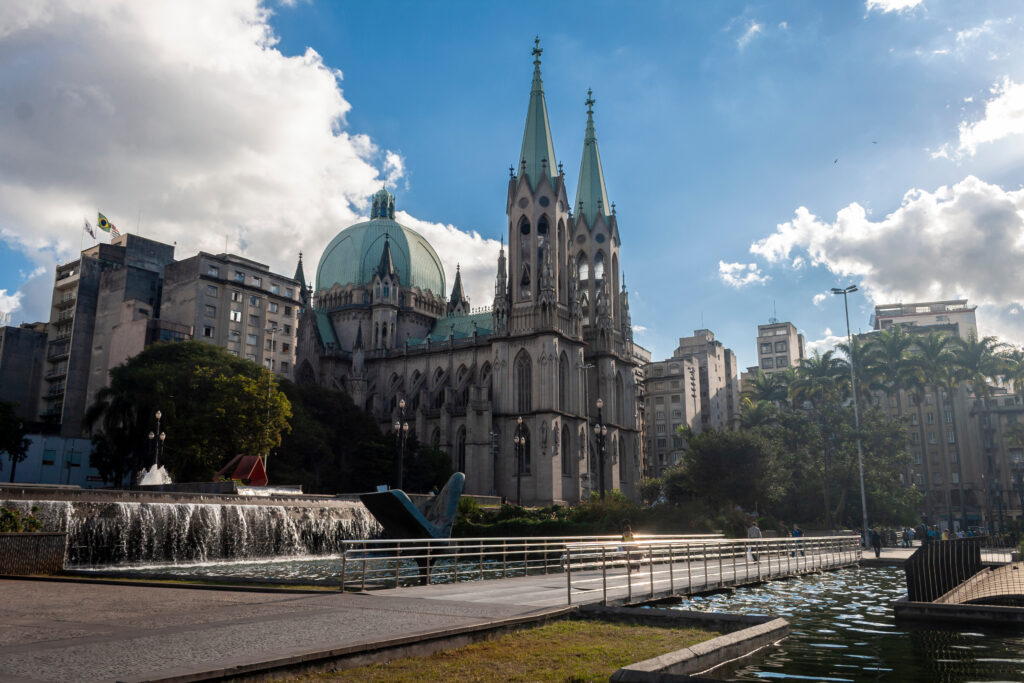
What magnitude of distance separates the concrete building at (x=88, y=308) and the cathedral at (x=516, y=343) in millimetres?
17657

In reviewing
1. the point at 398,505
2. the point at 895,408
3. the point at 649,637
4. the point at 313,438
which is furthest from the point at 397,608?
the point at 895,408

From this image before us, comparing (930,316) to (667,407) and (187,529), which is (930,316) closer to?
(667,407)

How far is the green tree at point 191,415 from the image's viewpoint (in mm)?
51125

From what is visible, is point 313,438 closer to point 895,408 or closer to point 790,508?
point 790,508

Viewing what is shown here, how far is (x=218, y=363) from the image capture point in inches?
2232

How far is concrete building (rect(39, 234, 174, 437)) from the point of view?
76375 mm

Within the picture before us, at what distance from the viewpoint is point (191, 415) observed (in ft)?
171

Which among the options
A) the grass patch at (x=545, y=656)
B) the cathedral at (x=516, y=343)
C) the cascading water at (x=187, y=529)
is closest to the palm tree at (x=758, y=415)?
the cathedral at (x=516, y=343)

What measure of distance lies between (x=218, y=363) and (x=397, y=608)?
48.0m

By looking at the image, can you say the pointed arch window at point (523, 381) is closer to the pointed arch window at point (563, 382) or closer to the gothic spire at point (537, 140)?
the pointed arch window at point (563, 382)

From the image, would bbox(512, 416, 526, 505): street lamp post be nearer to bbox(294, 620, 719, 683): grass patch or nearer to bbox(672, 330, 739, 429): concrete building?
bbox(294, 620, 719, 683): grass patch

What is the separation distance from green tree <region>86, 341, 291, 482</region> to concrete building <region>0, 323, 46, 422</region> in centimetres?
3727

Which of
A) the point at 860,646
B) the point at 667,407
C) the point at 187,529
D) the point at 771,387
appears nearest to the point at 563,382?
the point at 771,387

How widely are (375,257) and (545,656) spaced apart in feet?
290
